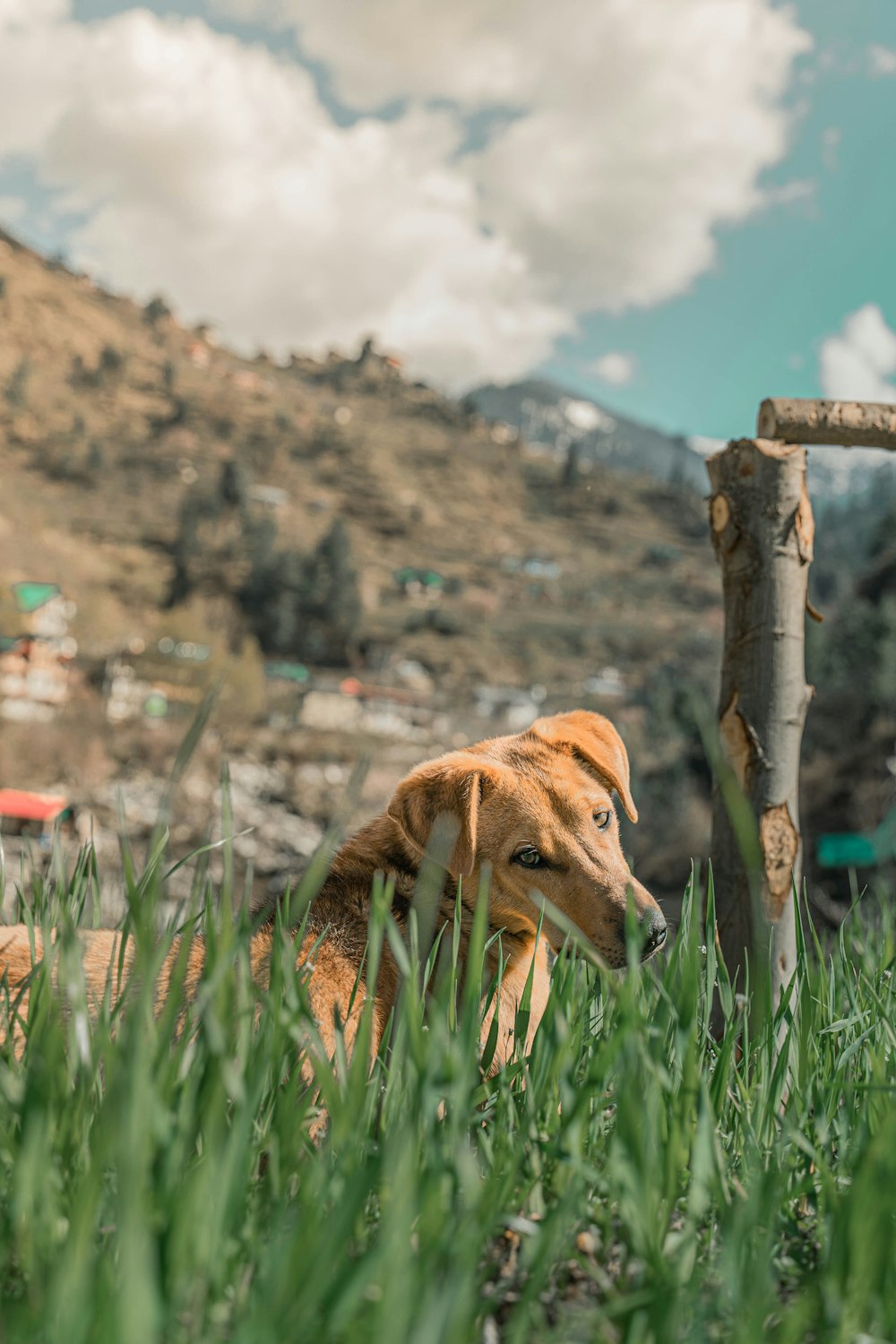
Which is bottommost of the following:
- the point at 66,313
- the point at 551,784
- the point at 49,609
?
the point at 551,784

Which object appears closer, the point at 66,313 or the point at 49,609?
the point at 49,609

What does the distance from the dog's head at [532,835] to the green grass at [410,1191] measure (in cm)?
82

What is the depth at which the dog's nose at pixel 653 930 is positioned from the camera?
2.65 metres

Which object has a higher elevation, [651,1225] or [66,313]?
[66,313]

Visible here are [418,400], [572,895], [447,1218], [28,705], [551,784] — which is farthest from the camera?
[418,400]

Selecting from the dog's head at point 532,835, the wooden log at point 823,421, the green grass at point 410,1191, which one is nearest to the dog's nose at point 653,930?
the dog's head at point 532,835

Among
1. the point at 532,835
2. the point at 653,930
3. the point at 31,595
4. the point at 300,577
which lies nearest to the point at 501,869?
the point at 532,835

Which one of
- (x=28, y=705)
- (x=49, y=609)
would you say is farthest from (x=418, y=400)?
(x=28, y=705)

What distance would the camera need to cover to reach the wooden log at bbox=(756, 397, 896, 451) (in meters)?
3.73

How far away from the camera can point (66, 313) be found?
11200cm

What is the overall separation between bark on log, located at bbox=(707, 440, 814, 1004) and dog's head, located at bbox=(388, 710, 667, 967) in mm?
628

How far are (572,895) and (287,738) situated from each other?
58.8 m

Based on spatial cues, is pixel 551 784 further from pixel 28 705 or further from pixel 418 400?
pixel 418 400

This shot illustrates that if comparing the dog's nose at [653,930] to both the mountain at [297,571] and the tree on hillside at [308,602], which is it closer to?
the mountain at [297,571]
